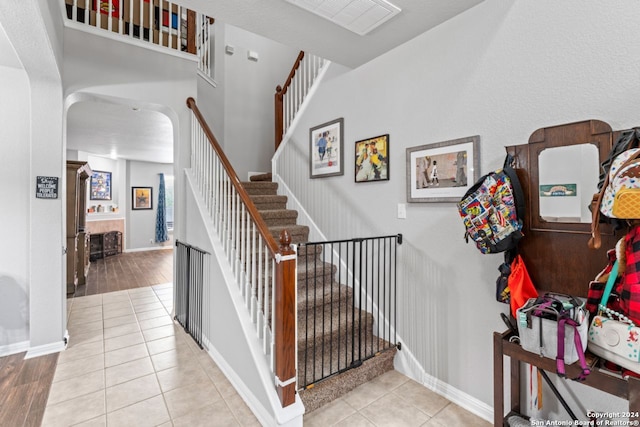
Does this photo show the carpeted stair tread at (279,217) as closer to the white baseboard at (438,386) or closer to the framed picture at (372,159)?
the framed picture at (372,159)

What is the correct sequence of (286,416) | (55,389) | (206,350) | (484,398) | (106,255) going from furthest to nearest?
(106,255) → (206,350) → (55,389) → (484,398) → (286,416)

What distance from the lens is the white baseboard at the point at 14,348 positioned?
9.08 ft

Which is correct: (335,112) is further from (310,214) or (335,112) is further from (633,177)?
(633,177)

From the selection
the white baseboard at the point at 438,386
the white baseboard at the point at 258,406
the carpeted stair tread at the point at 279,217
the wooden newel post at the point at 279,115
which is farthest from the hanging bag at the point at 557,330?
the wooden newel post at the point at 279,115

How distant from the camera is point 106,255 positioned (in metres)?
7.68

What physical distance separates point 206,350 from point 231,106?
3507 mm

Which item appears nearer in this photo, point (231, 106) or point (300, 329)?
point (300, 329)

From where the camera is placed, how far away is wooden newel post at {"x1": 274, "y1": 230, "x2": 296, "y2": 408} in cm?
178

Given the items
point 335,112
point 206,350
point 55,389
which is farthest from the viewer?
point 335,112

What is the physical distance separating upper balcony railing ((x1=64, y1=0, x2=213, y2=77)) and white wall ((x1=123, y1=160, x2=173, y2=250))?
6.17m

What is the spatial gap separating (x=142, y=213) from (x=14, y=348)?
21.5 ft

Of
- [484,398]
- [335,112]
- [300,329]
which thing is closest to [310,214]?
[335,112]

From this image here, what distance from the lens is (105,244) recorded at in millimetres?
7562

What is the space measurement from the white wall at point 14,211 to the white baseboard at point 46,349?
0.23 m
